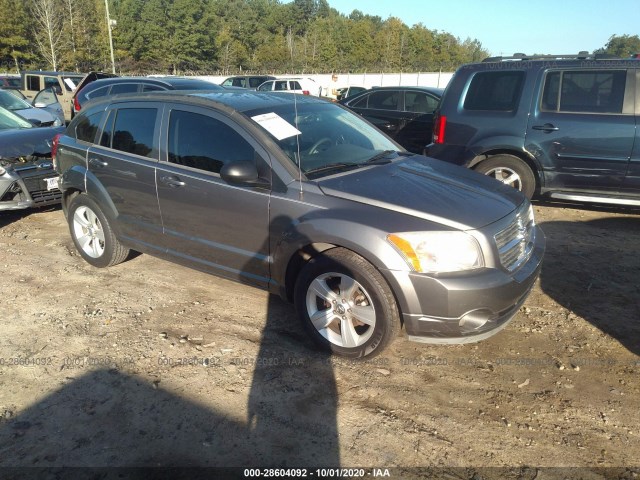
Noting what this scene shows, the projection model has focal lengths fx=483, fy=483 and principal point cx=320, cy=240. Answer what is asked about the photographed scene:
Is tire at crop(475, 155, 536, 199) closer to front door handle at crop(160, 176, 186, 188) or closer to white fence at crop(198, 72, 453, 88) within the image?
front door handle at crop(160, 176, 186, 188)

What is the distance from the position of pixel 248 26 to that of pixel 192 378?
81.9 metres

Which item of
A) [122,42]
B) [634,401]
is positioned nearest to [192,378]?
[634,401]

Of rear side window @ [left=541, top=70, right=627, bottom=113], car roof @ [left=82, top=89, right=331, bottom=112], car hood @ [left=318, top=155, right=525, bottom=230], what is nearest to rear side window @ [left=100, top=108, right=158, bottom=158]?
car roof @ [left=82, top=89, right=331, bottom=112]

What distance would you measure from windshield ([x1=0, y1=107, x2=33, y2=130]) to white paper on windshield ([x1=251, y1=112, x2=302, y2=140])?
516 cm

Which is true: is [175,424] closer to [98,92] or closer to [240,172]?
[240,172]

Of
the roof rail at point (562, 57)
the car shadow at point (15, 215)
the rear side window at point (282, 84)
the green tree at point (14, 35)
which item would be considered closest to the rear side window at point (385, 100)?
the roof rail at point (562, 57)

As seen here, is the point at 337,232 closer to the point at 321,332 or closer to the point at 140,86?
the point at 321,332

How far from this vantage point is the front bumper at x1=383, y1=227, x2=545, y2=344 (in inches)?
112

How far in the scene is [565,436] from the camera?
2596 mm

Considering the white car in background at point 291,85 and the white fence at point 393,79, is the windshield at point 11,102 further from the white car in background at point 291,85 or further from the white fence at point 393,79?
the white fence at point 393,79

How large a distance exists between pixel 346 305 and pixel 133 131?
2537 millimetres

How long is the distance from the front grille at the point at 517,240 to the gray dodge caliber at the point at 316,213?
16mm

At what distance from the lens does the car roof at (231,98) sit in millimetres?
3820

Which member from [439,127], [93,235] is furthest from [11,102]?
[439,127]
